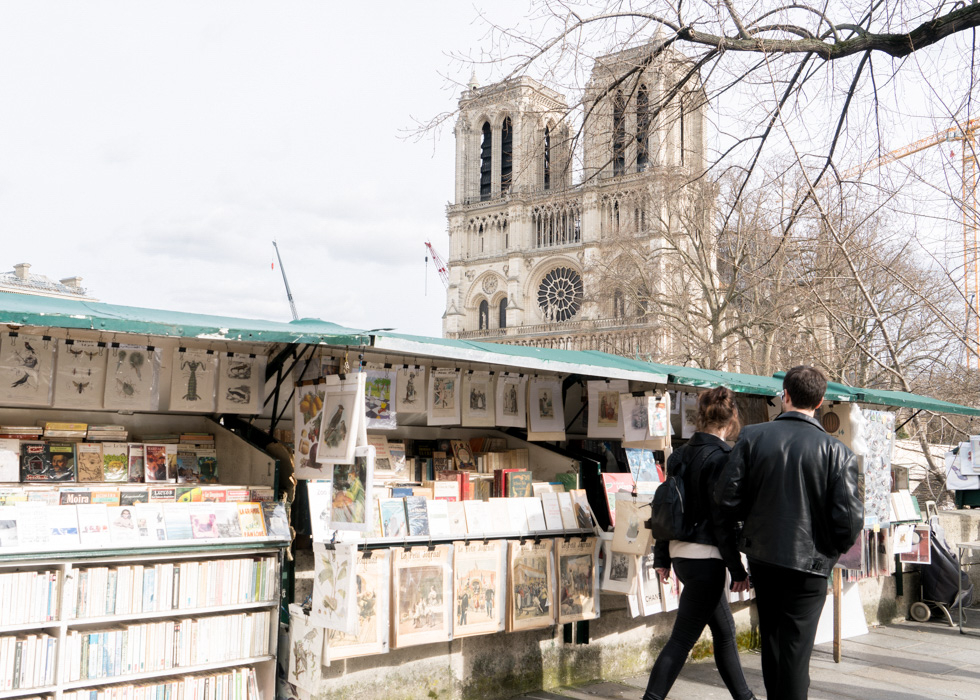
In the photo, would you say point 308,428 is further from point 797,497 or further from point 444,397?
point 797,497

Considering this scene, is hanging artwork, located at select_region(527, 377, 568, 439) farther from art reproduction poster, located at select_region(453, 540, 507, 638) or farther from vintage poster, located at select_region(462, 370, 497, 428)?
art reproduction poster, located at select_region(453, 540, 507, 638)

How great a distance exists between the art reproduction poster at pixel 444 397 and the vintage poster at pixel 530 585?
1032 mm

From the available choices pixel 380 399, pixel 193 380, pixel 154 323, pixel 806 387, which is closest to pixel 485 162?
pixel 380 399

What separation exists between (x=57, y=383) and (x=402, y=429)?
228 cm

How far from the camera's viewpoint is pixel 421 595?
465 centimetres

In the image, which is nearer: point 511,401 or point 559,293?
point 511,401

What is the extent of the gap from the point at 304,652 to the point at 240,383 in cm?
154

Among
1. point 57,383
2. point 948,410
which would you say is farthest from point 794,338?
point 57,383

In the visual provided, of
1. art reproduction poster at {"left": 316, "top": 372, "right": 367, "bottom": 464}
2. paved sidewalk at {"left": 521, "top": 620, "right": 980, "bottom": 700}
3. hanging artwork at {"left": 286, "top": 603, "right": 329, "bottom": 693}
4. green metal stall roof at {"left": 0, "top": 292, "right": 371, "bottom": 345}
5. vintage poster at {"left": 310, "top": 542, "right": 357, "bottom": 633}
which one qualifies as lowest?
paved sidewalk at {"left": 521, "top": 620, "right": 980, "bottom": 700}

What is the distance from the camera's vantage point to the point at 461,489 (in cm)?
575

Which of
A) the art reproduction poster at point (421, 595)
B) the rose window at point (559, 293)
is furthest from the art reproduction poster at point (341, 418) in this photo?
the rose window at point (559, 293)

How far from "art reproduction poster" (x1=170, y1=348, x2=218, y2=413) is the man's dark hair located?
10.1ft

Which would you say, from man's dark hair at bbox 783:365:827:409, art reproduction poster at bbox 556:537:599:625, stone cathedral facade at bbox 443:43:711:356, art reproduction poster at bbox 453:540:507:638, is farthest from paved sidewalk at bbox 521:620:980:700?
stone cathedral facade at bbox 443:43:711:356

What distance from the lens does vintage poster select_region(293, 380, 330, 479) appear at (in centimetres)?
458
